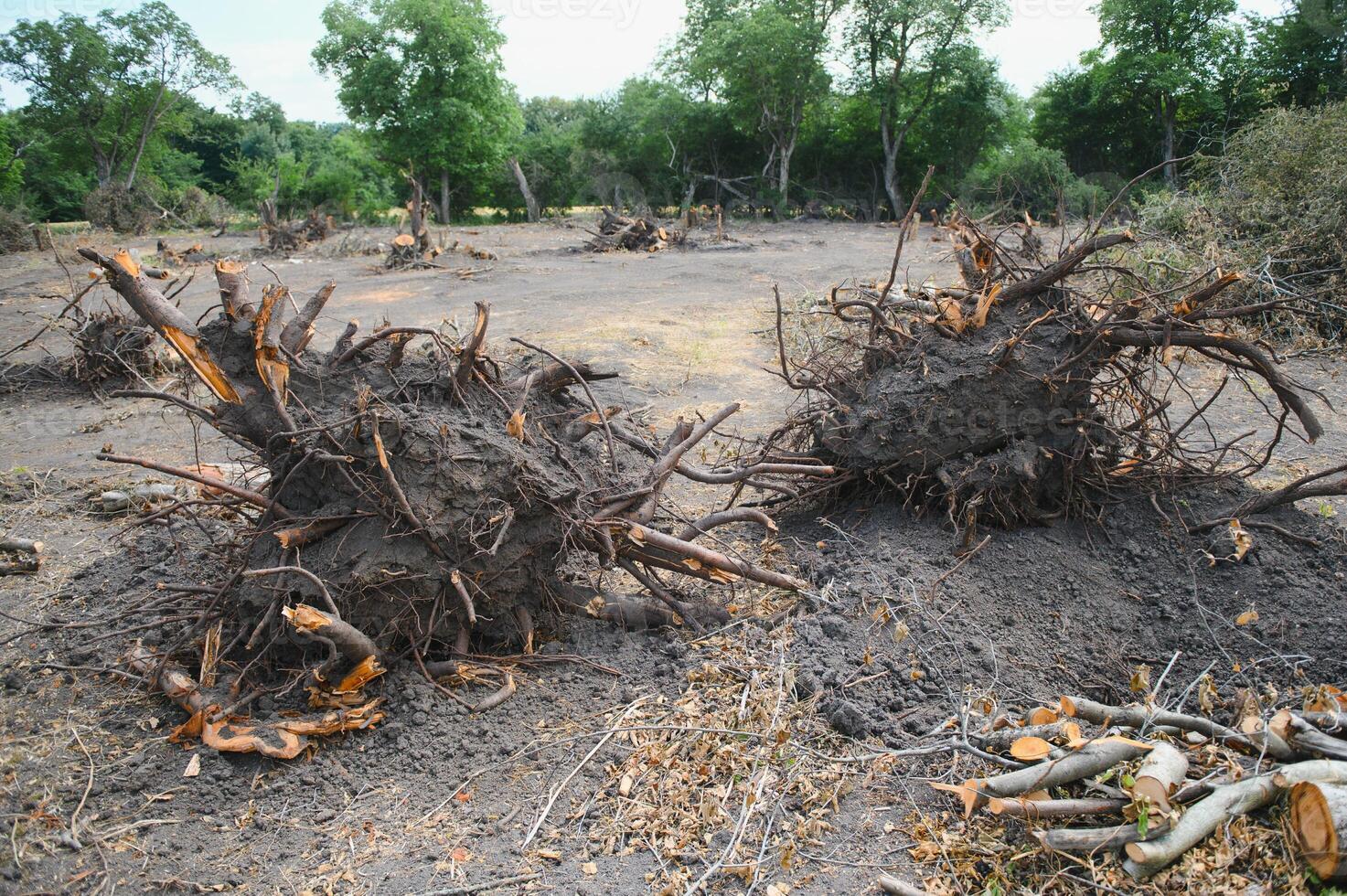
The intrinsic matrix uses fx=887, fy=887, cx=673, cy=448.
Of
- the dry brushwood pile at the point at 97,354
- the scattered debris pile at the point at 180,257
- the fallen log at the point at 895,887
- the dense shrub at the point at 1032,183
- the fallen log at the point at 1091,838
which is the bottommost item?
the fallen log at the point at 895,887

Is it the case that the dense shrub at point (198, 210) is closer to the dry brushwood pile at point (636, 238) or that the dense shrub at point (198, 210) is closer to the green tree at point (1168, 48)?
the dry brushwood pile at point (636, 238)

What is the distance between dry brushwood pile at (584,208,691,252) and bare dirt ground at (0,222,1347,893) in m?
16.4

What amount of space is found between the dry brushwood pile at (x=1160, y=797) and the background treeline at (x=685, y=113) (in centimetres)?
2615

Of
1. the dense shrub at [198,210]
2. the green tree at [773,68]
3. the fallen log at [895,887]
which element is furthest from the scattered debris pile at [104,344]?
the green tree at [773,68]

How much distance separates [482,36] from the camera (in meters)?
31.6

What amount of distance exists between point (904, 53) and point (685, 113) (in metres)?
8.00

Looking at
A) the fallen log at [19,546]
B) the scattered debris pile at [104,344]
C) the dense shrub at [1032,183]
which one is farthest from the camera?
the dense shrub at [1032,183]

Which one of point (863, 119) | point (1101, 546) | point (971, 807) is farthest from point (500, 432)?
point (863, 119)

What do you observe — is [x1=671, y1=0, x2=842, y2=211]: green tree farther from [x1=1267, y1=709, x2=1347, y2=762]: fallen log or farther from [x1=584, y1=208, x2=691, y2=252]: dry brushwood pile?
[x1=1267, y1=709, x2=1347, y2=762]: fallen log

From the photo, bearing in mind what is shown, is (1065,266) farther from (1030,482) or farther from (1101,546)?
(1101,546)

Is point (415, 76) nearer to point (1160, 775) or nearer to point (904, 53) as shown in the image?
point (904, 53)


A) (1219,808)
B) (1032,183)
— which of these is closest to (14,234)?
(1219,808)

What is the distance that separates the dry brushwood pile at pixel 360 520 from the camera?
3.21 meters

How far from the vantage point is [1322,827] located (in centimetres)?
222
